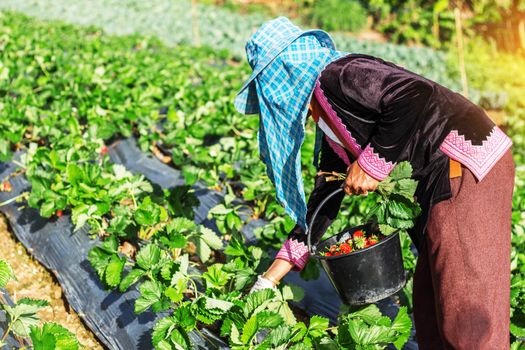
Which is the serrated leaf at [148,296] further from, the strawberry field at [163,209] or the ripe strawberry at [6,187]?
the ripe strawberry at [6,187]

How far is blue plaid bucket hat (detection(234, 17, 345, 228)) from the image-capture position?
2.09 m

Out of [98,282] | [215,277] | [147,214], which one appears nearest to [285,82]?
[215,277]

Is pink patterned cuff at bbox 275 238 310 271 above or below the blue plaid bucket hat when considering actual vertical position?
below

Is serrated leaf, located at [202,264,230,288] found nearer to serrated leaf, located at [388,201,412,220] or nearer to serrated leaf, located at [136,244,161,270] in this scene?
serrated leaf, located at [136,244,161,270]

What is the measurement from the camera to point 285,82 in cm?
212

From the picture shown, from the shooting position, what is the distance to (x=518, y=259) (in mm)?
3105

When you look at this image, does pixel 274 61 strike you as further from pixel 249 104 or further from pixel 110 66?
pixel 110 66

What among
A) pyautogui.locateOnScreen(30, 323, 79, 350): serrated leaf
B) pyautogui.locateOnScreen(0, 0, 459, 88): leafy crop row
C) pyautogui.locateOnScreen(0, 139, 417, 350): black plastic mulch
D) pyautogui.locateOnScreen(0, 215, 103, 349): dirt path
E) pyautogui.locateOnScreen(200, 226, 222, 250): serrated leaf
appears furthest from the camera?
pyautogui.locateOnScreen(0, 0, 459, 88): leafy crop row

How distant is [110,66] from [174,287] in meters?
4.08

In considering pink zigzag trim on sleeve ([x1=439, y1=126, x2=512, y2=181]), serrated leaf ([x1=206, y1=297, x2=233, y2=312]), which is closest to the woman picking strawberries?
pink zigzag trim on sleeve ([x1=439, y1=126, x2=512, y2=181])

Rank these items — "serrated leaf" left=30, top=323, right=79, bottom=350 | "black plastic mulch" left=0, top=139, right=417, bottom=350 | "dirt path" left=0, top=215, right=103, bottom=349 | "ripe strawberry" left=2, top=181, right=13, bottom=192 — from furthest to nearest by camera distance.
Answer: "ripe strawberry" left=2, top=181, right=13, bottom=192 < "dirt path" left=0, top=215, right=103, bottom=349 < "black plastic mulch" left=0, top=139, right=417, bottom=350 < "serrated leaf" left=30, top=323, right=79, bottom=350

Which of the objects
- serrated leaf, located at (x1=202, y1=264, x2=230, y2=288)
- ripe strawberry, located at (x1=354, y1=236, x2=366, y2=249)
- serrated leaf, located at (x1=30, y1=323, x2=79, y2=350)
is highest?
serrated leaf, located at (x1=30, y1=323, x2=79, y2=350)

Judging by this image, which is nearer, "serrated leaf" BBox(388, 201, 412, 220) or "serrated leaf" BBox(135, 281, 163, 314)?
"serrated leaf" BBox(388, 201, 412, 220)

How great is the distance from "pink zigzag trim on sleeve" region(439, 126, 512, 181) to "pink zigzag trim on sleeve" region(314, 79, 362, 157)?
0.26 meters
